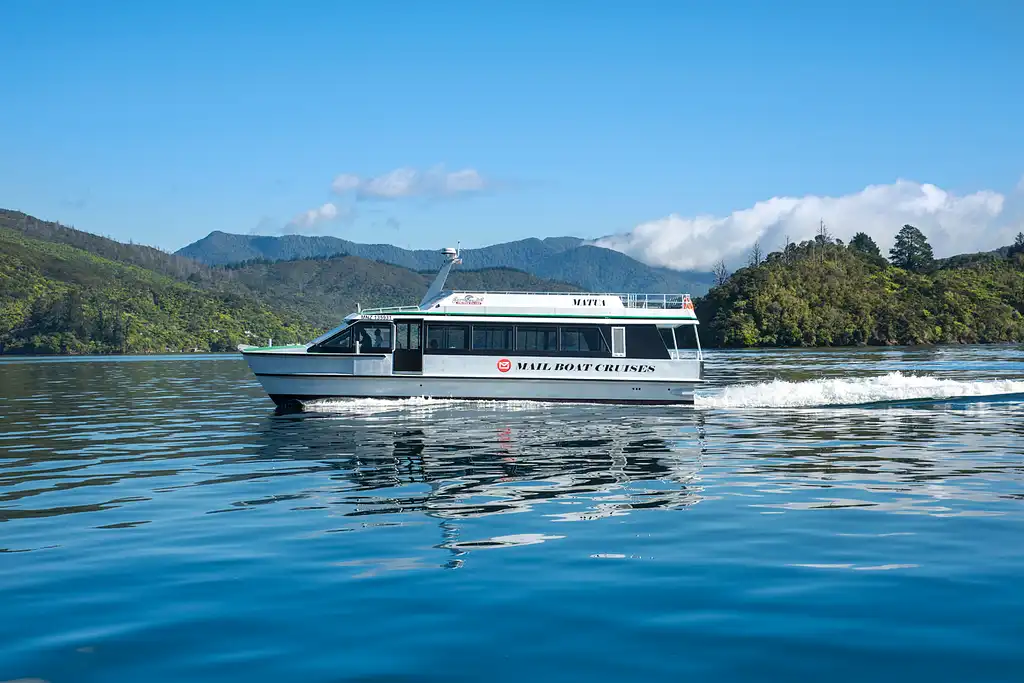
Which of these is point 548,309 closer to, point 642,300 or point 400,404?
point 642,300

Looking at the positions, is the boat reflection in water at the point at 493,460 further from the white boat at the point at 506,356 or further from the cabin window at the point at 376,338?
the cabin window at the point at 376,338

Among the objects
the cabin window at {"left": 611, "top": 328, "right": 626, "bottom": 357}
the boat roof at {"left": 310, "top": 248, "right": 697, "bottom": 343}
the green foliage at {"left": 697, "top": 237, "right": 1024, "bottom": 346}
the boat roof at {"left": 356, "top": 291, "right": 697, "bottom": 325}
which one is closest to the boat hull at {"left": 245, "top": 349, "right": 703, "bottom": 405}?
the cabin window at {"left": 611, "top": 328, "right": 626, "bottom": 357}

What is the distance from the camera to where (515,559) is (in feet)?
33.0

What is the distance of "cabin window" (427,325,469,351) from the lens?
31.6 meters

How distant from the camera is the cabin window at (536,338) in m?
31.8

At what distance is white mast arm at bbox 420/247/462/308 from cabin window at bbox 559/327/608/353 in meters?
5.03

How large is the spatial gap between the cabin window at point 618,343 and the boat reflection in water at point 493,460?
2.26 metres

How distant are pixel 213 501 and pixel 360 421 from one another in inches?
508

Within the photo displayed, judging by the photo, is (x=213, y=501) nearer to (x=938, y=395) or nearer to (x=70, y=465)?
(x=70, y=465)

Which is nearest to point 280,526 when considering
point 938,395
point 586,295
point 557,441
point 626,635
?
point 626,635

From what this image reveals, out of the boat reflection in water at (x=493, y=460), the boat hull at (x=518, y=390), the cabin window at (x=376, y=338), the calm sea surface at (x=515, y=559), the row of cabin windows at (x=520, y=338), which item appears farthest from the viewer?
the row of cabin windows at (x=520, y=338)

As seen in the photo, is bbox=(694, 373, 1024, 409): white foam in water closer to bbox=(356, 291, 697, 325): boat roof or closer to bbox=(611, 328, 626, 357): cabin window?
bbox=(611, 328, 626, 357): cabin window

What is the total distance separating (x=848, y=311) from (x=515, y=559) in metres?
175

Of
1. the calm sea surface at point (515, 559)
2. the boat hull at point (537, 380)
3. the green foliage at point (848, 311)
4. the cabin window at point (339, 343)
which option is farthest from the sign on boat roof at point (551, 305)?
the green foliage at point (848, 311)
